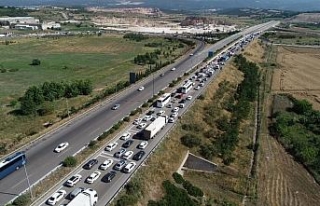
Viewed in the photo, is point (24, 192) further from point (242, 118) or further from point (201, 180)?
point (242, 118)

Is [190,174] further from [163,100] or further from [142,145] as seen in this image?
[163,100]

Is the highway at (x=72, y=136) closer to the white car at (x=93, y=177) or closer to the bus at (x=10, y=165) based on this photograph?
the bus at (x=10, y=165)

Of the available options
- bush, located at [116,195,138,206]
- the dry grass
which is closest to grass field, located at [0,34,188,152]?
the dry grass

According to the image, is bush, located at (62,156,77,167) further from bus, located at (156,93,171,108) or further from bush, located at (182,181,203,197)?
bus, located at (156,93,171,108)

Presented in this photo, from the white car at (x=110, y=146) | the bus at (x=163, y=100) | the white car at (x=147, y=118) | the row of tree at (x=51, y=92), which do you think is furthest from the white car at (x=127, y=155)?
the row of tree at (x=51, y=92)

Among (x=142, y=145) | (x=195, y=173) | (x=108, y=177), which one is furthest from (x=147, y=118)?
(x=108, y=177)
